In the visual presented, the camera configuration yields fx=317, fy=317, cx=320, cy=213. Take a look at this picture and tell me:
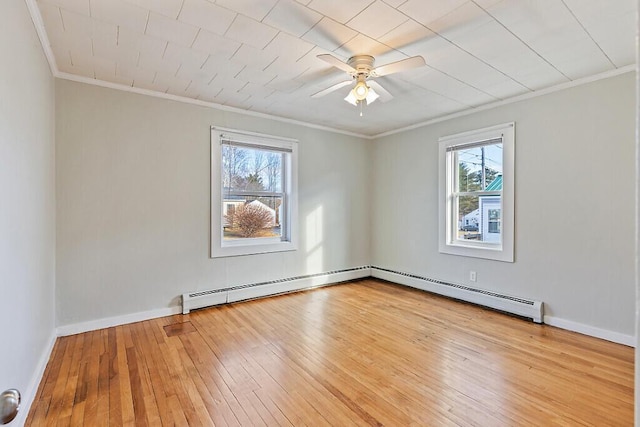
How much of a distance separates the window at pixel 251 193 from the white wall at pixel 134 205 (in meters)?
0.11

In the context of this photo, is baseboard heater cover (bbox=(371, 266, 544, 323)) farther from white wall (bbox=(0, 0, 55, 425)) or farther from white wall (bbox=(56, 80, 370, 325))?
white wall (bbox=(0, 0, 55, 425))

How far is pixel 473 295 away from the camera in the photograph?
155 inches

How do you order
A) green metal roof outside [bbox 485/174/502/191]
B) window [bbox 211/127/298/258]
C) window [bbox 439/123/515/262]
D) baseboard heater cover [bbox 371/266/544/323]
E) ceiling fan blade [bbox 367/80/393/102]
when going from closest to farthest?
ceiling fan blade [bbox 367/80/393/102], baseboard heater cover [bbox 371/266/544/323], window [bbox 439/123/515/262], green metal roof outside [bbox 485/174/502/191], window [bbox 211/127/298/258]

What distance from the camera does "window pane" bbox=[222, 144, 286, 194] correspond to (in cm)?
402

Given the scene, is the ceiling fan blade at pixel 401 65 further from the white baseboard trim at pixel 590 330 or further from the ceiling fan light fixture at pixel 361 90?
the white baseboard trim at pixel 590 330

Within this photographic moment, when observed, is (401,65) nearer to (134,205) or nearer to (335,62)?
(335,62)

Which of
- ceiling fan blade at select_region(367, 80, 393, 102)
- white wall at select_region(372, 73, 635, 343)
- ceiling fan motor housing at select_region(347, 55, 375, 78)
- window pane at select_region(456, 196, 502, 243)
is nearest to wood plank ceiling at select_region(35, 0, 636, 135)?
ceiling fan motor housing at select_region(347, 55, 375, 78)

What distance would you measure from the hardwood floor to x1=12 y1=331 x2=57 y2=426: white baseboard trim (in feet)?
0.16

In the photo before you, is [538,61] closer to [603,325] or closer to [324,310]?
[603,325]

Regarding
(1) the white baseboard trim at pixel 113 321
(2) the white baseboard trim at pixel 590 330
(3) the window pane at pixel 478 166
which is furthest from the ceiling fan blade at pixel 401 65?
(1) the white baseboard trim at pixel 113 321

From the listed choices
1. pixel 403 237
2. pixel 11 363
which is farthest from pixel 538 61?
pixel 11 363

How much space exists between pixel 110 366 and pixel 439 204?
157 inches

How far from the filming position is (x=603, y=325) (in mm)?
2938

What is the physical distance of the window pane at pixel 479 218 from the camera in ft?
12.5
